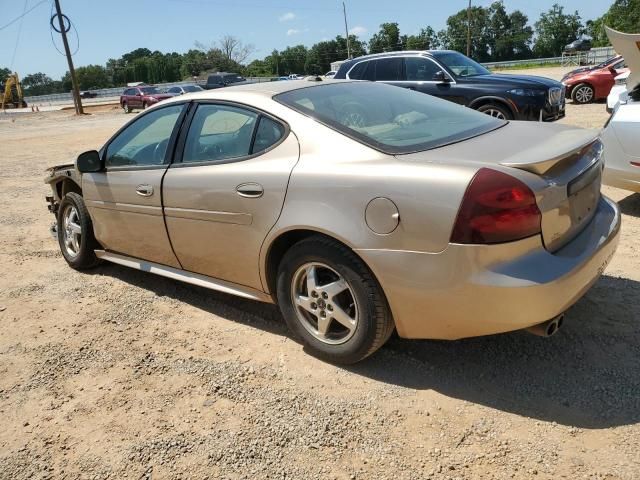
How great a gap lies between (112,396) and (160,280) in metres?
1.71

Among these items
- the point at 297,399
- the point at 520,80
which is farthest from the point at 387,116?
the point at 520,80

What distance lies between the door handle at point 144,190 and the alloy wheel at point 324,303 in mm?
1329

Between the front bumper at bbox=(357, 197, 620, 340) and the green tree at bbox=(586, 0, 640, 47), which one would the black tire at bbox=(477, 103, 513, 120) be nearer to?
the front bumper at bbox=(357, 197, 620, 340)

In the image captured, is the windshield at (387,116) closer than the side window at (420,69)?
Yes

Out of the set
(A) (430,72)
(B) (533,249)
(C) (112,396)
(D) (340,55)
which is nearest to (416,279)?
(B) (533,249)

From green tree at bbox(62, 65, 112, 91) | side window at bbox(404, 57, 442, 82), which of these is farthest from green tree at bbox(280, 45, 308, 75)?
side window at bbox(404, 57, 442, 82)

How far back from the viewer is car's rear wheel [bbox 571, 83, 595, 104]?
1510 centimetres

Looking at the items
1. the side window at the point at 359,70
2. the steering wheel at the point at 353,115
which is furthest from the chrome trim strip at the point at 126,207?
the side window at the point at 359,70

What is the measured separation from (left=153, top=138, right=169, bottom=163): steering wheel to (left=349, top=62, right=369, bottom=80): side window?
750 centimetres

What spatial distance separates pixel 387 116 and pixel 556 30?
338 feet

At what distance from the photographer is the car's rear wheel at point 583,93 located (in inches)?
594

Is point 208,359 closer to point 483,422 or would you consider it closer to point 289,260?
point 289,260

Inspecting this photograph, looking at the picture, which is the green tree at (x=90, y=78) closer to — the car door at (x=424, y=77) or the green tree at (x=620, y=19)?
the green tree at (x=620, y=19)

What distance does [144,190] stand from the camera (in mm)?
3717
